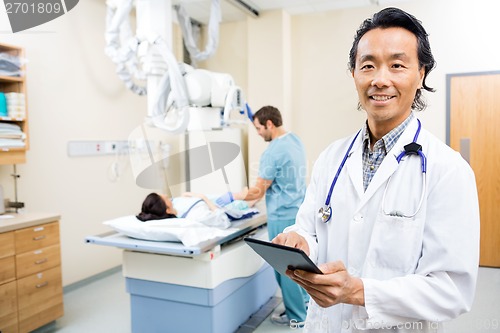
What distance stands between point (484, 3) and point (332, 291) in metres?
1.96

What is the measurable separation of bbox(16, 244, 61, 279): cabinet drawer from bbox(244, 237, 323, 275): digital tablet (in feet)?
6.32

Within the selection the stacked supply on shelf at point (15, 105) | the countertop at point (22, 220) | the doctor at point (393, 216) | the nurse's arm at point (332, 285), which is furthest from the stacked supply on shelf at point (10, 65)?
the nurse's arm at point (332, 285)

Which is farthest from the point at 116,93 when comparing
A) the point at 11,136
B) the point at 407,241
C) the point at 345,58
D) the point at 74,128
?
the point at 407,241

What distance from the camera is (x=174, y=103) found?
1989 mm

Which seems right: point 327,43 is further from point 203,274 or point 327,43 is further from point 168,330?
point 168,330

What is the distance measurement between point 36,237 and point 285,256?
205cm

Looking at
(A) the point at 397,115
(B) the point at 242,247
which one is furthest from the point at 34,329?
(A) the point at 397,115

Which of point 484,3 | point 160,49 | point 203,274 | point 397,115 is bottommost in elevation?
point 203,274

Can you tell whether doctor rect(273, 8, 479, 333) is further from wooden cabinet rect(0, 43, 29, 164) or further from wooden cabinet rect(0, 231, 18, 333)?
wooden cabinet rect(0, 43, 29, 164)

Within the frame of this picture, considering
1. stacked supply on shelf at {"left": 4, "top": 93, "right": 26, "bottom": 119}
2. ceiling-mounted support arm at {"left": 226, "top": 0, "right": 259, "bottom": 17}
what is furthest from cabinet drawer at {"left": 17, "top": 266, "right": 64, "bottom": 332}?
ceiling-mounted support arm at {"left": 226, "top": 0, "right": 259, "bottom": 17}

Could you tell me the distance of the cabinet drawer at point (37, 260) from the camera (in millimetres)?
2215

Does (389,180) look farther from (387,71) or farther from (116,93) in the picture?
(116,93)

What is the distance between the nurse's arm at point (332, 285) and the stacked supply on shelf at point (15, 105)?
86.8 inches

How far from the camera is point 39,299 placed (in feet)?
7.57
